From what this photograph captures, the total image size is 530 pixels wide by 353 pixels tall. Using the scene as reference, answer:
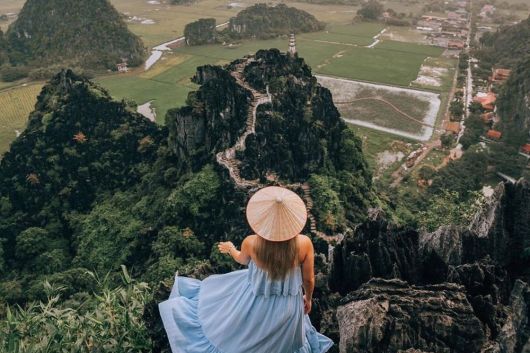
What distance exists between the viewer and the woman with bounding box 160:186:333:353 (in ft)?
26.6

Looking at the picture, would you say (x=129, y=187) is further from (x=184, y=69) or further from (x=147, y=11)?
(x=147, y=11)

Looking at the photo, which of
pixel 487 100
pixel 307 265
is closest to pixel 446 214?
pixel 307 265

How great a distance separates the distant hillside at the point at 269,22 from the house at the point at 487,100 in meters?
45.4

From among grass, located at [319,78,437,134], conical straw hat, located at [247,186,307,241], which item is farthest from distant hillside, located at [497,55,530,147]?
conical straw hat, located at [247,186,307,241]

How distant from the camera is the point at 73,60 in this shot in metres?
75.5

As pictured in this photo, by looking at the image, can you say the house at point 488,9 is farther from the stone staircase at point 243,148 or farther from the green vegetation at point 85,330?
the green vegetation at point 85,330

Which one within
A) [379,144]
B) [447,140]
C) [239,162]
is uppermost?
[239,162]

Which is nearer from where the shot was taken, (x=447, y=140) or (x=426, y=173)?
(x=426, y=173)

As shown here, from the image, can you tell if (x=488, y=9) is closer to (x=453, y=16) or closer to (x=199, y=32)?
(x=453, y=16)

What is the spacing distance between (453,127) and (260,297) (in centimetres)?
5089

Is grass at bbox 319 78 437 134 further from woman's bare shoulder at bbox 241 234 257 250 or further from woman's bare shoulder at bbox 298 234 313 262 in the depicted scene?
woman's bare shoulder at bbox 241 234 257 250

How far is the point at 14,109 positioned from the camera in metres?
61.5

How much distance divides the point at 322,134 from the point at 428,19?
8964cm

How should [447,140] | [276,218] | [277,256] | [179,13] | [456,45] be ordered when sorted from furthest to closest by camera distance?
Answer: [179,13] < [456,45] < [447,140] < [277,256] < [276,218]
